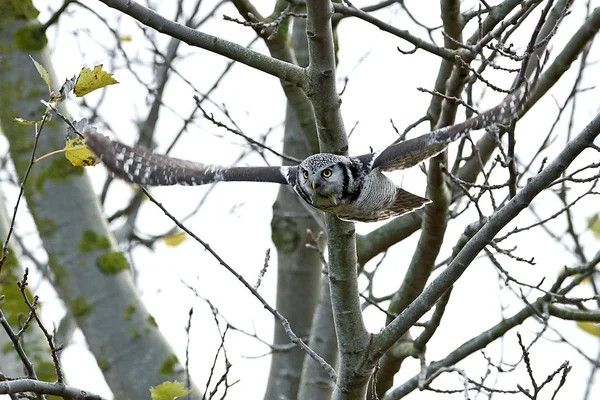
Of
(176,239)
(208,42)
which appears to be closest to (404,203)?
(208,42)

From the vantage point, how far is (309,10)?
3.30 m

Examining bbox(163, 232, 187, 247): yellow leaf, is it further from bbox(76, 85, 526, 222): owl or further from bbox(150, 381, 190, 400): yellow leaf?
bbox(150, 381, 190, 400): yellow leaf

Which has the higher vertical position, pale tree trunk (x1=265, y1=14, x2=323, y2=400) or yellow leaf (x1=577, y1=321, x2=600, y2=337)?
pale tree trunk (x1=265, y1=14, x2=323, y2=400)

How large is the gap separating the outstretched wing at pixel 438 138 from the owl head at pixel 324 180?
0.80ft

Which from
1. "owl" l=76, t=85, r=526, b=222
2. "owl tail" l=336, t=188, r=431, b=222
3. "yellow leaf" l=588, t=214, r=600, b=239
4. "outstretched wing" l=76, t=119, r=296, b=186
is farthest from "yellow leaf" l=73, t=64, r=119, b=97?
"yellow leaf" l=588, t=214, r=600, b=239

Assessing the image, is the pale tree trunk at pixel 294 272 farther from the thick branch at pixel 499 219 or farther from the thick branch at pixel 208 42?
the thick branch at pixel 499 219

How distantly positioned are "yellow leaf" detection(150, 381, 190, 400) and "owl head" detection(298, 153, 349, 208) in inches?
56.4

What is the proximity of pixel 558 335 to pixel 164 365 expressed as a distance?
276 cm

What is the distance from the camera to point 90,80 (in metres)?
3.15

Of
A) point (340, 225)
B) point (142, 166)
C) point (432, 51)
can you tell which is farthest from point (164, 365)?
point (432, 51)

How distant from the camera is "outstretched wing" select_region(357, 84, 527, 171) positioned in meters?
3.72

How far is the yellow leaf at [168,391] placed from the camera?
3.20m

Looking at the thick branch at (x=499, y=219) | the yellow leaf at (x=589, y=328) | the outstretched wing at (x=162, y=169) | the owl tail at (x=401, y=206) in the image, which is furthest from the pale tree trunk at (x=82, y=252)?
the yellow leaf at (x=589, y=328)

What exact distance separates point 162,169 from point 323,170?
37.7 inches
